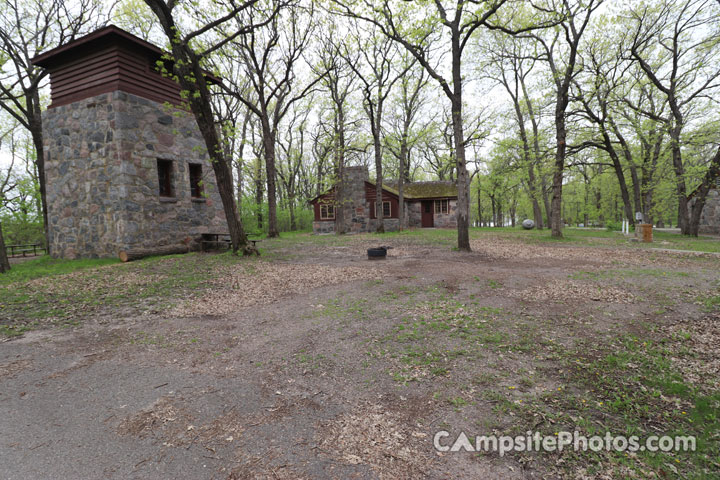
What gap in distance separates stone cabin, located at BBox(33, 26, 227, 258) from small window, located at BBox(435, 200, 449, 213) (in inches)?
864

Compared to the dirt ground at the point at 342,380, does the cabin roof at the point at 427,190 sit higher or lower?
higher

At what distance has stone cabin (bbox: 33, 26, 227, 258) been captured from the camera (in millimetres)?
9859

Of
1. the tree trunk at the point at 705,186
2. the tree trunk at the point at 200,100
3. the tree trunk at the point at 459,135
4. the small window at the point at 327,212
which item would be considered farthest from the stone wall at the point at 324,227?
the tree trunk at the point at 705,186

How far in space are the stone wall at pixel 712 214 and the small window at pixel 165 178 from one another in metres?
27.3

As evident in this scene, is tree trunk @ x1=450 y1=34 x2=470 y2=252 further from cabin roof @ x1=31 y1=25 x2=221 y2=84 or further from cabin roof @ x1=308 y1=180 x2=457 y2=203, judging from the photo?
cabin roof @ x1=308 y1=180 x2=457 y2=203

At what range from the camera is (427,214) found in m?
28.9

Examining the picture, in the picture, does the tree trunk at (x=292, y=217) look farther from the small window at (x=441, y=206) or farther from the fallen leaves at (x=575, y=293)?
the fallen leaves at (x=575, y=293)

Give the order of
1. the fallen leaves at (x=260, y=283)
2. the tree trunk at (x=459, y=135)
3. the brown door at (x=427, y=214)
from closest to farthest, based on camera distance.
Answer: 1. the fallen leaves at (x=260, y=283)
2. the tree trunk at (x=459, y=135)
3. the brown door at (x=427, y=214)

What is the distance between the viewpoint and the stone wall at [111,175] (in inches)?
389

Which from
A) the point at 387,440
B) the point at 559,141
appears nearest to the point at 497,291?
the point at 387,440

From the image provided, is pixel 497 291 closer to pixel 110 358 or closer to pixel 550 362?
pixel 550 362

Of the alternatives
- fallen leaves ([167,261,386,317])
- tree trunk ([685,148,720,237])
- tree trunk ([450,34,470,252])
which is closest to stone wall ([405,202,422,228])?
tree trunk ([450,34,470,252])

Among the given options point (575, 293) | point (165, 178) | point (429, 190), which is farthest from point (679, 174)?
point (165, 178)

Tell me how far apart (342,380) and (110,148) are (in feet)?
37.0
